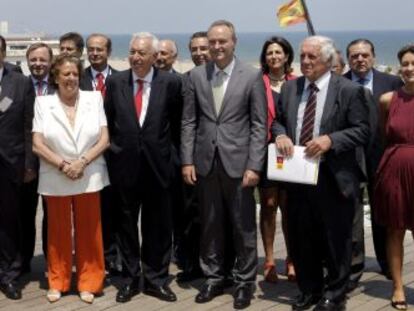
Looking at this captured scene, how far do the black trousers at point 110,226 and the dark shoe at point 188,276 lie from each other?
1.73 ft

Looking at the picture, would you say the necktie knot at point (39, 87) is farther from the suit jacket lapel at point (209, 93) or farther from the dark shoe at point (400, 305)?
the dark shoe at point (400, 305)

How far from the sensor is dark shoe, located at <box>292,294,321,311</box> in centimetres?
521

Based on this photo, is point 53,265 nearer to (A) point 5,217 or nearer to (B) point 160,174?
(A) point 5,217

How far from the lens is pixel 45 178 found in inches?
209

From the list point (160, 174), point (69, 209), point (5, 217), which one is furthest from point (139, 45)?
point (5, 217)

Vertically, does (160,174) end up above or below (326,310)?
above

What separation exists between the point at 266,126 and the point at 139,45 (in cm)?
110

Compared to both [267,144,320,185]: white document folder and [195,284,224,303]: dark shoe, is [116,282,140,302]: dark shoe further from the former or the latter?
[267,144,320,185]: white document folder

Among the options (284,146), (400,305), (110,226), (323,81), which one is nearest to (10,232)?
(110,226)

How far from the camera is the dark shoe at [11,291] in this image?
5473 mm

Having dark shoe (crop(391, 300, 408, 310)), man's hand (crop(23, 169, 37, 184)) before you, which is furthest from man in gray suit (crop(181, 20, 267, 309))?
man's hand (crop(23, 169, 37, 184))

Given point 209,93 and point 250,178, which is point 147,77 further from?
point 250,178

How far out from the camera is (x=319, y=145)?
4.82 metres

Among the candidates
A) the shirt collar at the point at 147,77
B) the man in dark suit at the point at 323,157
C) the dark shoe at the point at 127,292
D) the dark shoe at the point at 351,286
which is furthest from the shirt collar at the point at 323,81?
the dark shoe at the point at 127,292
